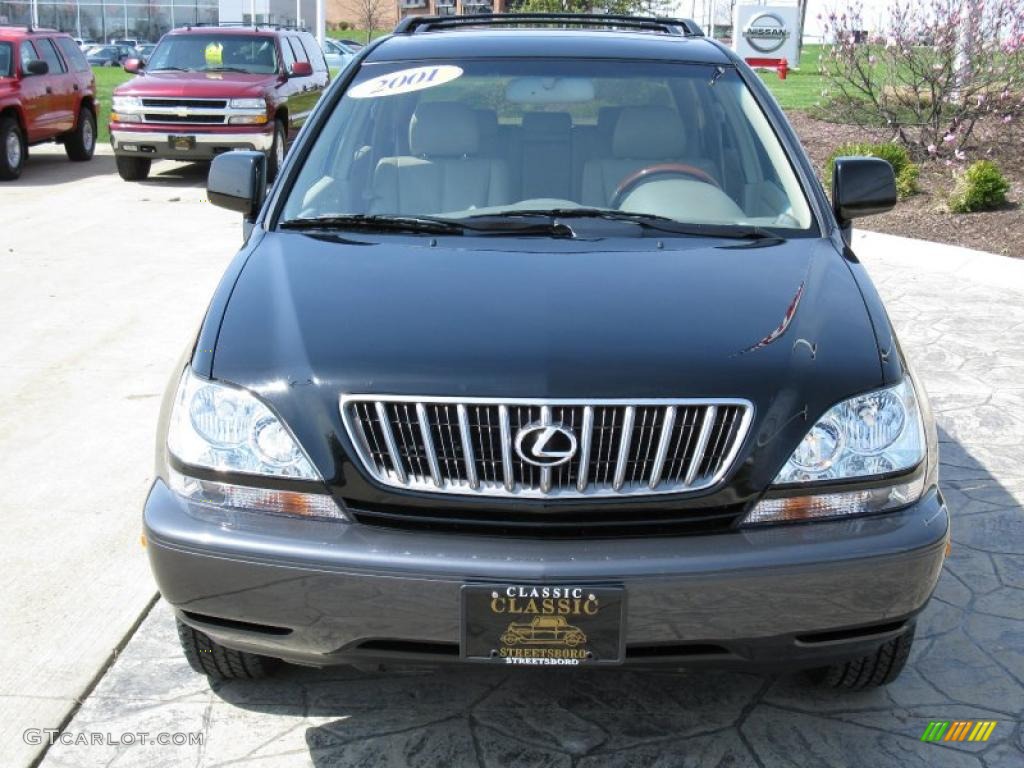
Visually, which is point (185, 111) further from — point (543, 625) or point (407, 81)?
point (543, 625)

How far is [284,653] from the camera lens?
2902 millimetres

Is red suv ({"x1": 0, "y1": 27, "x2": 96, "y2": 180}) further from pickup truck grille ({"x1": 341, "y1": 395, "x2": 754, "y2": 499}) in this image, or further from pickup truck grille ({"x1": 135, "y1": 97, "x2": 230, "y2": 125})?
pickup truck grille ({"x1": 341, "y1": 395, "x2": 754, "y2": 499})

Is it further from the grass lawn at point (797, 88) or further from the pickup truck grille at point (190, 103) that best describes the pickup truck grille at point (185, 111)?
the grass lawn at point (797, 88)

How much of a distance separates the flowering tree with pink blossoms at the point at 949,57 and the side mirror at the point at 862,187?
993 centimetres

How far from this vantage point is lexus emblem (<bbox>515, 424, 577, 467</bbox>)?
2752 millimetres

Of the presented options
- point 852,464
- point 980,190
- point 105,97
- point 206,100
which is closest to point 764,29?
Answer: point 206,100

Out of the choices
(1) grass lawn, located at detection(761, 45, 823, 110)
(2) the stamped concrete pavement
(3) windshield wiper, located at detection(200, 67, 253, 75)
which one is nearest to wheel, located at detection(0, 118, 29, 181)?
(3) windshield wiper, located at detection(200, 67, 253, 75)

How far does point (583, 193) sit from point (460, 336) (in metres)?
1.30

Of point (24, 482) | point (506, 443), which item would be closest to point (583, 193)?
point (506, 443)

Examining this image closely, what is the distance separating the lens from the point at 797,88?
102 feet

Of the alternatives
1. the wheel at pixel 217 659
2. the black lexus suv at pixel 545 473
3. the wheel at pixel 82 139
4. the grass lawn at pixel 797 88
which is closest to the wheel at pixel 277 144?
the wheel at pixel 82 139

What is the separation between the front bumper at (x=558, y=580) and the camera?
2689 mm

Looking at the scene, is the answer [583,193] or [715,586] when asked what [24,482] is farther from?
[715,586]

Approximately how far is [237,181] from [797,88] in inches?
1139
